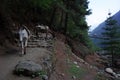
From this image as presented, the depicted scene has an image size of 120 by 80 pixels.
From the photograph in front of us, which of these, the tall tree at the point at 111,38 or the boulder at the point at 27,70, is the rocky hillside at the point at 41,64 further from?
the tall tree at the point at 111,38

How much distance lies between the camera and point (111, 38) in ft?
129

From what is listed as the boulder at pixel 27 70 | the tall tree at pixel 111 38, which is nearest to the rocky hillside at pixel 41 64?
the boulder at pixel 27 70

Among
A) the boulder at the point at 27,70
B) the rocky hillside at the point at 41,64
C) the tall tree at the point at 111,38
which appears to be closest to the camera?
the boulder at the point at 27,70

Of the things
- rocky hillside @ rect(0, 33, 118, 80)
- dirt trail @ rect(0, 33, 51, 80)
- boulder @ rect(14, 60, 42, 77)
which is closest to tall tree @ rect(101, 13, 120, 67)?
rocky hillside @ rect(0, 33, 118, 80)

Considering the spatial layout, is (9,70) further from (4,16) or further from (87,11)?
(87,11)

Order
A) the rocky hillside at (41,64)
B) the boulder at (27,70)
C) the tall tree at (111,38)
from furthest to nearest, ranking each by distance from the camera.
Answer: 1. the tall tree at (111,38)
2. the rocky hillside at (41,64)
3. the boulder at (27,70)

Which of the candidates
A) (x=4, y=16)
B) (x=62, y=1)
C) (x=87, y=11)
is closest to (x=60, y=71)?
(x=4, y=16)

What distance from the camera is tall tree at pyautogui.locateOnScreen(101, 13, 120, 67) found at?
38506 millimetres

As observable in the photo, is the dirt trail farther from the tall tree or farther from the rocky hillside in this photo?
the tall tree

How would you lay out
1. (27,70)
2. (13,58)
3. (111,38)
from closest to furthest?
(27,70)
(13,58)
(111,38)

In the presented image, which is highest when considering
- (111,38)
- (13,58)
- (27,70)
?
(111,38)

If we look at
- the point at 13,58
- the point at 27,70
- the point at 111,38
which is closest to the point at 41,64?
the point at 13,58

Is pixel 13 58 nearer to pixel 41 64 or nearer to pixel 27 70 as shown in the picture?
pixel 41 64

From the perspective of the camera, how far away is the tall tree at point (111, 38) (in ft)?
126
